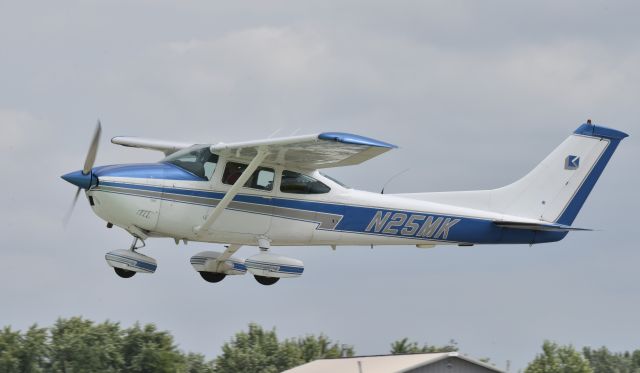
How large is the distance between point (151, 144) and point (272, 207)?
13.4ft

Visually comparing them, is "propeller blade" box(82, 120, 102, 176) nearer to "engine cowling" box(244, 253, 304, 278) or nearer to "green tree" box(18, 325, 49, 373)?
"engine cowling" box(244, 253, 304, 278)

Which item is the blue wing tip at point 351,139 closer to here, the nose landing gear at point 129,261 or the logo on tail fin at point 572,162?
the nose landing gear at point 129,261

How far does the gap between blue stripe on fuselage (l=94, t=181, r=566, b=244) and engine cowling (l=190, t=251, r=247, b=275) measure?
5.98 feet

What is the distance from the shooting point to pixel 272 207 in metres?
21.9

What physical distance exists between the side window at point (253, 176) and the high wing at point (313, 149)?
6.7 inches

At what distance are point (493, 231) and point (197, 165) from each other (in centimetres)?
556

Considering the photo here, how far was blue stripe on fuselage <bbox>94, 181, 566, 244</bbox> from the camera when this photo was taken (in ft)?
70.2

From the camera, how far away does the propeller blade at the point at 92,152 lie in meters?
20.9

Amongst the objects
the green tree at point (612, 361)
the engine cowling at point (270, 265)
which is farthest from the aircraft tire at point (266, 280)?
the green tree at point (612, 361)

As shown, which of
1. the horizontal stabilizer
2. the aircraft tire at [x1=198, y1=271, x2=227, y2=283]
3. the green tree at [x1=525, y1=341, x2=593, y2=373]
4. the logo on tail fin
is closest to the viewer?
the aircraft tire at [x1=198, y1=271, x2=227, y2=283]

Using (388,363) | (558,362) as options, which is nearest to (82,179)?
(388,363)

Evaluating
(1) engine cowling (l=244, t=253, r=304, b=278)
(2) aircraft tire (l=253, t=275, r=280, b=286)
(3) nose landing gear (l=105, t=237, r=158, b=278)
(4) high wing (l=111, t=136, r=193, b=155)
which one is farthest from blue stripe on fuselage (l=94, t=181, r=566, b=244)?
(4) high wing (l=111, t=136, r=193, b=155)

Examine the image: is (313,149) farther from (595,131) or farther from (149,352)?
(149,352)

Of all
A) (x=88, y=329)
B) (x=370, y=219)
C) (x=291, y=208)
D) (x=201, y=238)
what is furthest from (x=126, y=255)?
(x=88, y=329)
